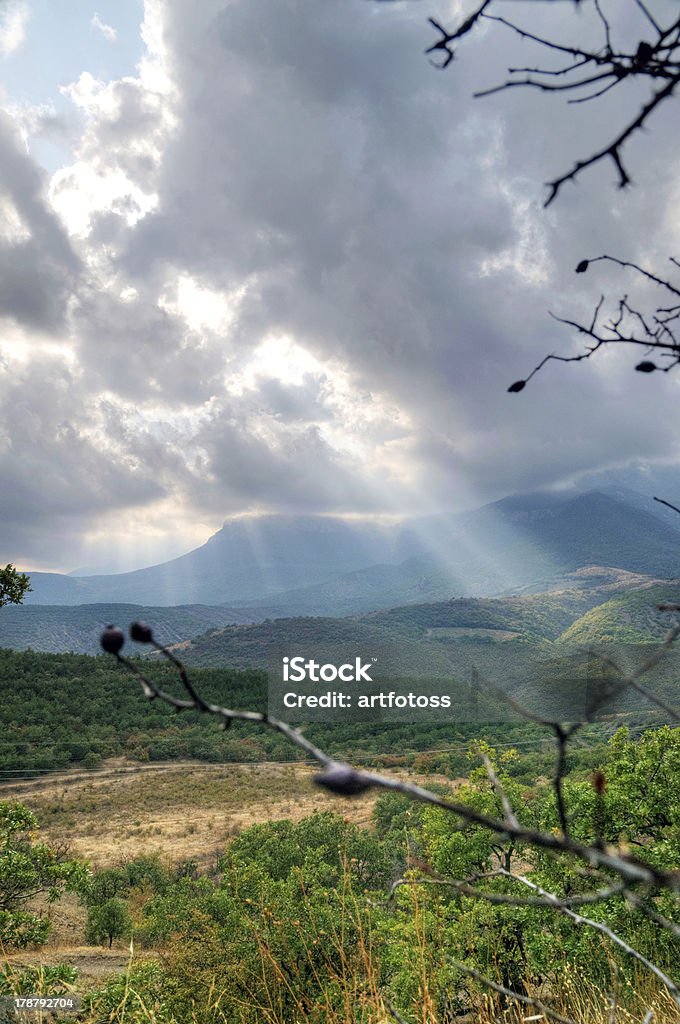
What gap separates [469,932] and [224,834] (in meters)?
28.3

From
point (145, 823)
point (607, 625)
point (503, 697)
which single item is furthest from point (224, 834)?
point (607, 625)

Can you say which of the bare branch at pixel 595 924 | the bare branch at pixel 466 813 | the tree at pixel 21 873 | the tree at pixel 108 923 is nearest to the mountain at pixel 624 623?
the tree at pixel 108 923

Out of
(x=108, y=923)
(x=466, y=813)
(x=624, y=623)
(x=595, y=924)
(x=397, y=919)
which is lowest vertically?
(x=108, y=923)

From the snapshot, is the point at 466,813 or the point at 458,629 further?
the point at 458,629

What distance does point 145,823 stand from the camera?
4059cm

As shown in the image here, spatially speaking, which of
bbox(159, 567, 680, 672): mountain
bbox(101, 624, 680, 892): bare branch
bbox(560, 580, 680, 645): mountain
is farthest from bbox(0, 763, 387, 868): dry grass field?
bbox(560, 580, 680, 645): mountain

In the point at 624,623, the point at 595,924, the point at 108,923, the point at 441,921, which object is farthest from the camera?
the point at 624,623

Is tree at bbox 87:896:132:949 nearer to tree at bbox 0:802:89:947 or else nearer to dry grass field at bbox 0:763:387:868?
dry grass field at bbox 0:763:387:868

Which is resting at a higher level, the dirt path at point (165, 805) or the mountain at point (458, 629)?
the mountain at point (458, 629)

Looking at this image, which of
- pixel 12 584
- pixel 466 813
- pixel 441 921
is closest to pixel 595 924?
pixel 466 813

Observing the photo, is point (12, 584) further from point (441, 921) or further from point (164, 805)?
point (164, 805)

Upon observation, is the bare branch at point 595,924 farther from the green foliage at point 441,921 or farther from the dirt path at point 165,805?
the dirt path at point 165,805

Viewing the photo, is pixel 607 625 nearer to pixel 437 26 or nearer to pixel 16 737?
pixel 16 737

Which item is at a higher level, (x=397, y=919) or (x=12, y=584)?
(x=12, y=584)
